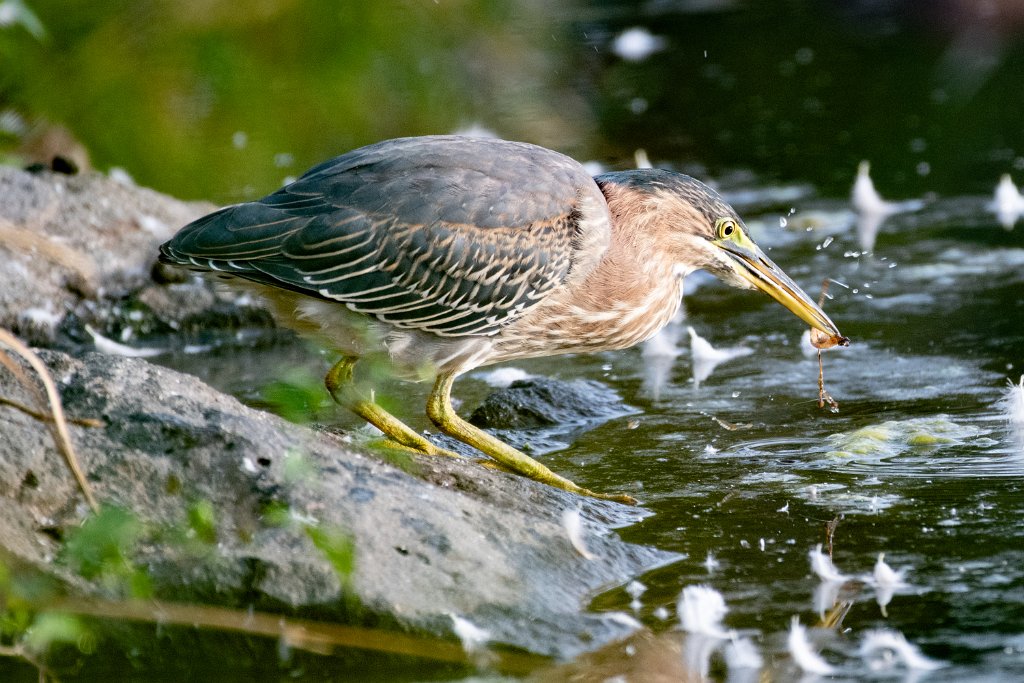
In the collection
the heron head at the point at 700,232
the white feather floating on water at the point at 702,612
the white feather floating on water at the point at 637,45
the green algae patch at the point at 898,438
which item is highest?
the white feather floating on water at the point at 637,45

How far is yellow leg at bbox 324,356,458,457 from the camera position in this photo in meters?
5.01

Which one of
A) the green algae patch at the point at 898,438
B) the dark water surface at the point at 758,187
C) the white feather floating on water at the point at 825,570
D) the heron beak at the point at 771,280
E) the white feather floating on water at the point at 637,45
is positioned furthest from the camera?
the white feather floating on water at the point at 637,45

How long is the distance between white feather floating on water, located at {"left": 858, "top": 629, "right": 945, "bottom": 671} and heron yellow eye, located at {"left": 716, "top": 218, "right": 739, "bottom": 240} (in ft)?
7.15

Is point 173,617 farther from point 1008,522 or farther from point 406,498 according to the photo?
point 1008,522

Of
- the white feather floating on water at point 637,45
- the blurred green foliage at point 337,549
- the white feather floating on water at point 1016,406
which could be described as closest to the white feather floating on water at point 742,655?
the blurred green foliage at point 337,549

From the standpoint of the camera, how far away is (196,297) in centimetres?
702

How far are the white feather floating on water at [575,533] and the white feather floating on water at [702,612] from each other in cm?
41

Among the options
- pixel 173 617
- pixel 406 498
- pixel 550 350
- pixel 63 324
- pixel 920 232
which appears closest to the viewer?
pixel 173 617

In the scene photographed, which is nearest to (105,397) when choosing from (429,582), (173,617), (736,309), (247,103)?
(173,617)

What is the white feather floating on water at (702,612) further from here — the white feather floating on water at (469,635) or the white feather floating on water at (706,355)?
the white feather floating on water at (706,355)

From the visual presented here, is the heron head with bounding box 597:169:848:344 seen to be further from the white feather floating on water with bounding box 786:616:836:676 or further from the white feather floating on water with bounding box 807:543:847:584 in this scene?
the white feather floating on water with bounding box 786:616:836:676

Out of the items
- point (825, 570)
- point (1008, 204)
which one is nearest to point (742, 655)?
point (825, 570)

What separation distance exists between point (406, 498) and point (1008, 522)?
1.81m

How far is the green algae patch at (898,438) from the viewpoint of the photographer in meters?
4.95
